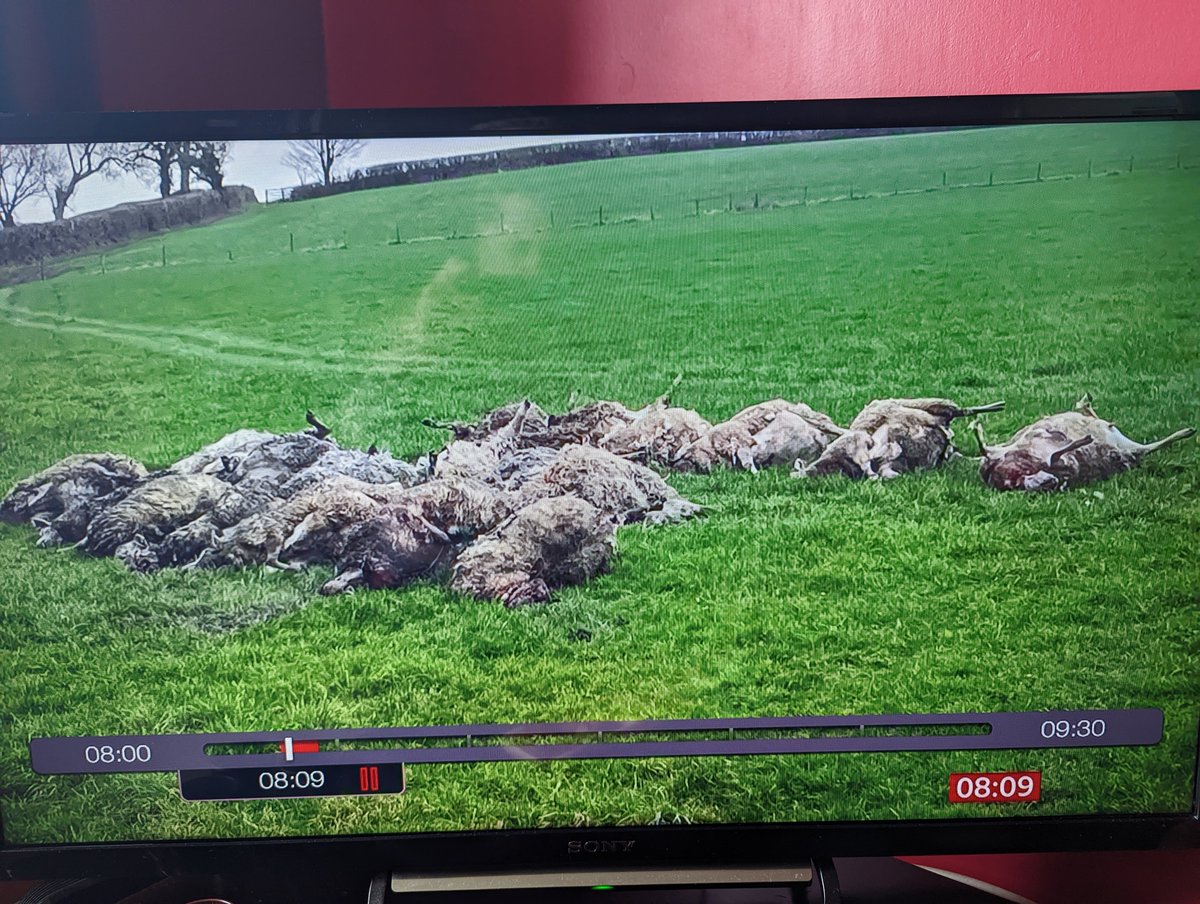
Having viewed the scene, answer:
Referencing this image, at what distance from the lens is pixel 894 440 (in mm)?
1087

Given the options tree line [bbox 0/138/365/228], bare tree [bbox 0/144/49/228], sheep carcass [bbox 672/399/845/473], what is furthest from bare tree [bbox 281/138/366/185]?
sheep carcass [bbox 672/399/845/473]

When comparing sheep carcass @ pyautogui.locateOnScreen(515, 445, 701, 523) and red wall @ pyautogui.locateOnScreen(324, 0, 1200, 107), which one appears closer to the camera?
sheep carcass @ pyautogui.locateOnScreen(515, 445, 701, 523)

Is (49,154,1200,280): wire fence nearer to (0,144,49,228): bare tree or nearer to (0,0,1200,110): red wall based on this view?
(0,144,49,228): bare tree

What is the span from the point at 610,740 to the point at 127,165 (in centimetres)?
82

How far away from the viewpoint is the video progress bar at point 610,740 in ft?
3.58

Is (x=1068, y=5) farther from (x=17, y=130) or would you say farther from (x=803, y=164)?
(x=17, y=130)

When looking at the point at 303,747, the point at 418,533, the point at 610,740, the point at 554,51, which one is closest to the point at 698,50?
the point at 554,51

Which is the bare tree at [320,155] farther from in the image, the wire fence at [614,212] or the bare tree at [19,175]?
the bare tree at [19,175]

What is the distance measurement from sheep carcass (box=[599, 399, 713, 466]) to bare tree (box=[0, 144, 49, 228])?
651 mm

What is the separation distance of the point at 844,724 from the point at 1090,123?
2.34 ft

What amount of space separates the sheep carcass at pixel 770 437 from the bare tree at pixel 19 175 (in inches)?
30.1

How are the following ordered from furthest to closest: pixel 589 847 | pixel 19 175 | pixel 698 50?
1. pixel 698 50
2. pixel 589 847
3. pixel 19 175

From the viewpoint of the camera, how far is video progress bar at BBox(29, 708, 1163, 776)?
1.09 m

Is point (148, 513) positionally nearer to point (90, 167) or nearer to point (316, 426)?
point (316, 426)
